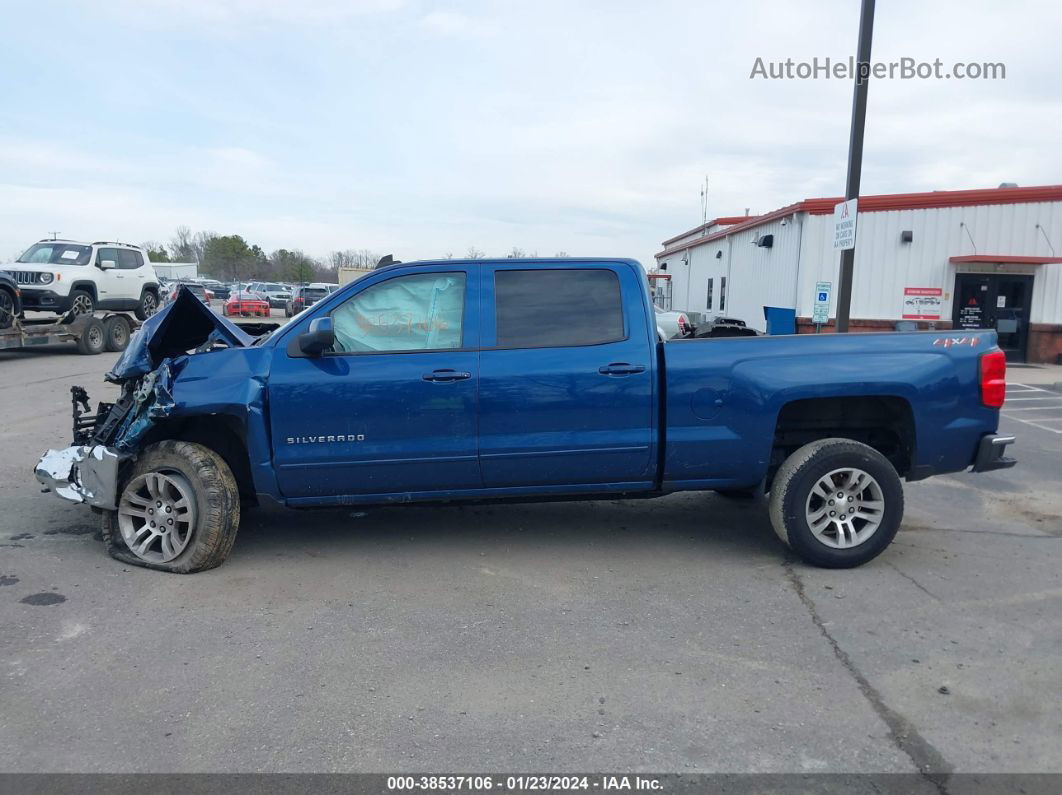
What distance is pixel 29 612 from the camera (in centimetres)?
436

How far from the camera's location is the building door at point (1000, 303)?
1867 centimetres

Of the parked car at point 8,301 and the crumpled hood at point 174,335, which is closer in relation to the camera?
the crumpled hood at point 174,335

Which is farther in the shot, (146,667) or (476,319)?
(476,319)

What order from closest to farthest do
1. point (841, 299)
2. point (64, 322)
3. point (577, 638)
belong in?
1. point (577, 638)
2. point (841, 299)
3. point (64, 322)

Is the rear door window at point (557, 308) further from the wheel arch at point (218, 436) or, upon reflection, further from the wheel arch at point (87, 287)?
the wheel arch at point (87, 287)

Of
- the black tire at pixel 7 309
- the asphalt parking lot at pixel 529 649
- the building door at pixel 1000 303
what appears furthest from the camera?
the building door at pixel 1000 303

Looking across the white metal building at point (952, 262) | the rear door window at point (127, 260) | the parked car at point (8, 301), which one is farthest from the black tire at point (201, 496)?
the white metal building at point (952, 262)

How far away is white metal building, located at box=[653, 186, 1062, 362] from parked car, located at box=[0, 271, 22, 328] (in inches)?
666

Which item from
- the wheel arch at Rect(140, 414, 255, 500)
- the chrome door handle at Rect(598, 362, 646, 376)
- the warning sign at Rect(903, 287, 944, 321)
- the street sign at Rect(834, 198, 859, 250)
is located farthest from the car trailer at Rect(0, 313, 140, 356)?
the warning sign at Rect(903, 287, 944, 321)

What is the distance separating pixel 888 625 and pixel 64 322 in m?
18.0

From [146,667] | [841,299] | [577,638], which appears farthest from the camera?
[841,299]

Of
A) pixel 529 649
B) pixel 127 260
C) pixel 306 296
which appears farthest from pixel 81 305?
pixel 306 296

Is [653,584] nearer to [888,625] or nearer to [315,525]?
[888,625]

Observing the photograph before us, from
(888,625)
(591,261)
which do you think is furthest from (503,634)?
(591,261)
